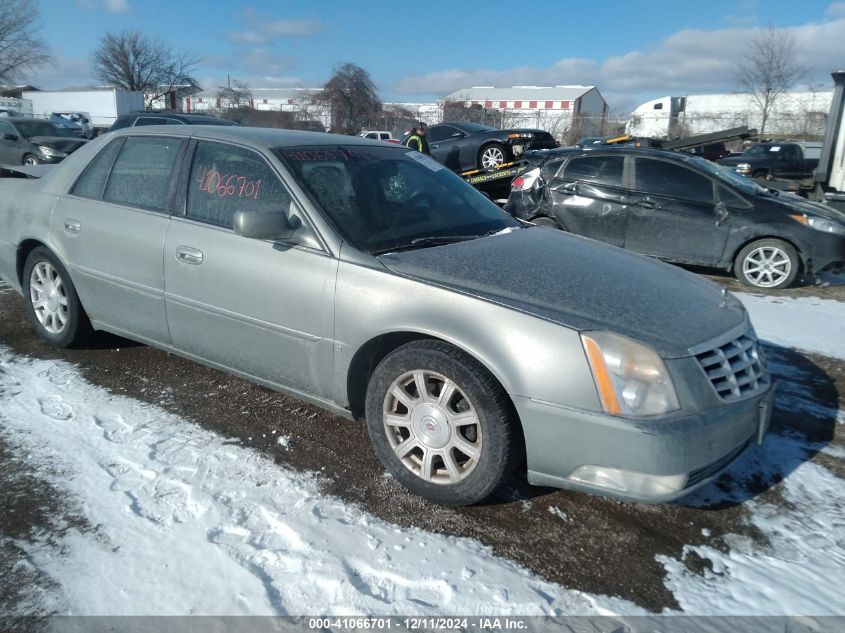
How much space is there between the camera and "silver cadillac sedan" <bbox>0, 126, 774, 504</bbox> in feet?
8.16

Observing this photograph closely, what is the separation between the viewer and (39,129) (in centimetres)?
1639

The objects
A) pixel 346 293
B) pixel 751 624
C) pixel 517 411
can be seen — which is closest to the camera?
pixel 751 624

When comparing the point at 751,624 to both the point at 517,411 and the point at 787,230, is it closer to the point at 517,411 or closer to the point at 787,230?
the point at 517,411

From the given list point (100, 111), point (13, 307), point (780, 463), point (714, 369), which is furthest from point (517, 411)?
point (100, 111)

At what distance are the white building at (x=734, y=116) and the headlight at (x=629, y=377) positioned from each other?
110 feet

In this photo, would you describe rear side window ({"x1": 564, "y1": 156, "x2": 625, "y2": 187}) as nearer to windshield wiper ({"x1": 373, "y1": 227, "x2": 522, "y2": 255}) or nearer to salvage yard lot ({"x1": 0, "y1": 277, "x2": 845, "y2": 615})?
salvage yard lot ({"x1": 0, "y1": 277, "x2": 845, "y2": 615})

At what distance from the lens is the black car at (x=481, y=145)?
12.5 m

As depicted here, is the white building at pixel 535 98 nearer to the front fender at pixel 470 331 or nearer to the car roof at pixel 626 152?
the car roof at pixel 626 152

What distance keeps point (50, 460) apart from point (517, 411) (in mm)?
2305

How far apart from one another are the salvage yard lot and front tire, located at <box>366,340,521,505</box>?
0.14 m

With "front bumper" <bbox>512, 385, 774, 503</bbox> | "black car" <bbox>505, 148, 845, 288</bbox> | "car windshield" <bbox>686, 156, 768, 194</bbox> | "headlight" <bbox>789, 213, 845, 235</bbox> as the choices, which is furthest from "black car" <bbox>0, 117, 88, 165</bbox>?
"front bumper" <bbox>512, 385, 774, 503</bbox>

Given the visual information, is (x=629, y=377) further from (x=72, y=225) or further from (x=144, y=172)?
(x=72, y=225)

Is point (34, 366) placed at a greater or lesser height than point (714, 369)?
lesser

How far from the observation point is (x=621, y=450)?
2422 millimetres
